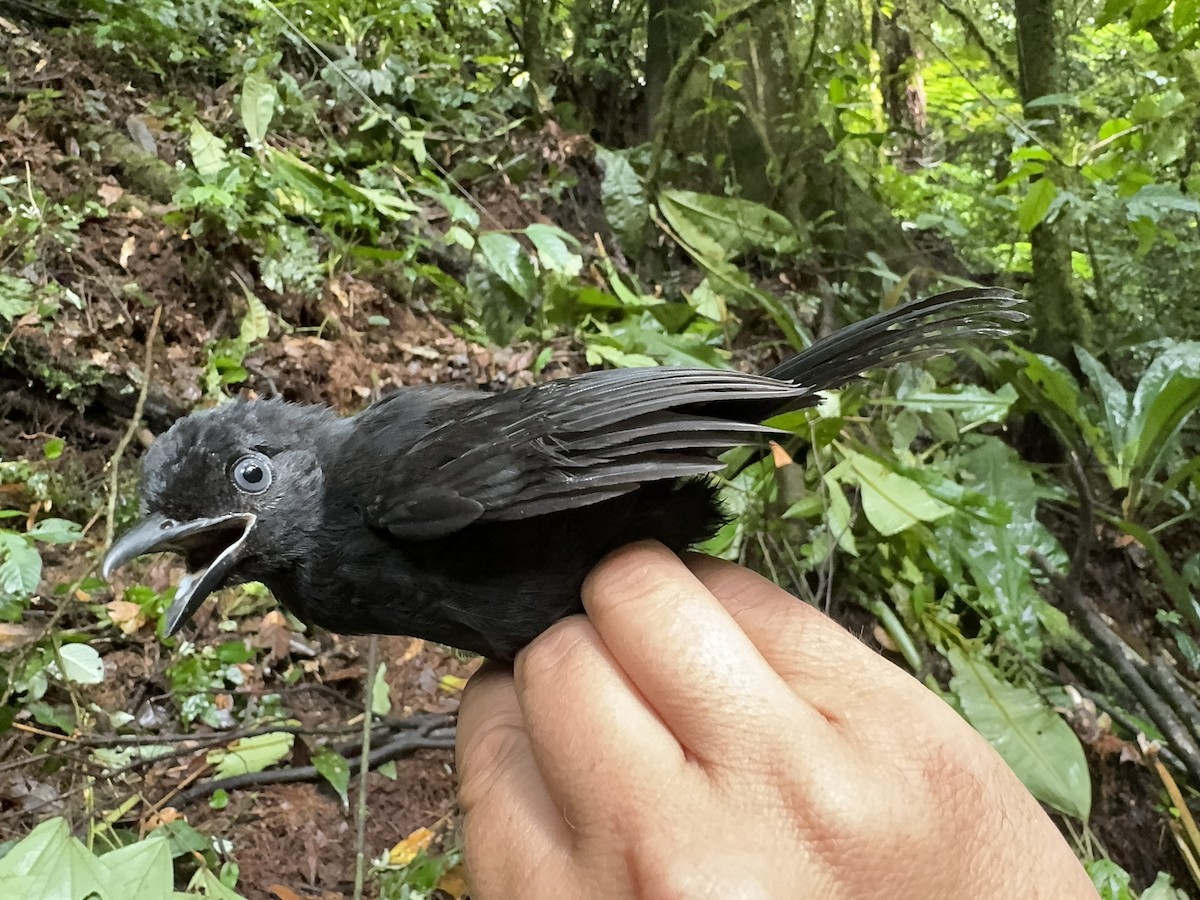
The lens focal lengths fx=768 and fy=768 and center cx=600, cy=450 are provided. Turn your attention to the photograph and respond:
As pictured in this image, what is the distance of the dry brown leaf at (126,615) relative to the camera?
8.38 feet

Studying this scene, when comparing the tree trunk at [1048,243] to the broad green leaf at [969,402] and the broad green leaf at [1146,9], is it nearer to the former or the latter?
the broad green leaf at [969,402]

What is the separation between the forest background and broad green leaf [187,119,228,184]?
0.14ft

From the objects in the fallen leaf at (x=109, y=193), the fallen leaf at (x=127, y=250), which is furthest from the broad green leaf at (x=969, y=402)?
the fallen leaf at (x=109, y=193)

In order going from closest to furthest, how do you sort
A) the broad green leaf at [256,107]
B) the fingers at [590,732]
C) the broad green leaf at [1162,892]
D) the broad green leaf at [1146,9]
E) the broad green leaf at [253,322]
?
1. the fingers at [590,732]
2. the broad green leaf at [1162,892]
3. the broad green leaf at [1146,9]
4. the broad green leaf at [253,322]
5. the broad green leaf at [256,107]

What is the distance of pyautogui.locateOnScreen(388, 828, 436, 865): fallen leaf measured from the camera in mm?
2273

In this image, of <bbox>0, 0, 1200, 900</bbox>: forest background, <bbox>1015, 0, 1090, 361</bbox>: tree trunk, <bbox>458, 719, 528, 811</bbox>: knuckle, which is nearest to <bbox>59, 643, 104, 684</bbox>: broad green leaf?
<bbox>0, 0, 1200, 900</bbox>: forest background

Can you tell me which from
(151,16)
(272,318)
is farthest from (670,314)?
(151,16)

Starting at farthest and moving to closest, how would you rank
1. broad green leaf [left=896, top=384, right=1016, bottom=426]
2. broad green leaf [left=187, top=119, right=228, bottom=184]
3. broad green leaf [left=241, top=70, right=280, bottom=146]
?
broad green leaf [left=241, top=70, right=280, bottom=146]
broad green leaf [left=187, top=119, right=228, bottom=184]
broad green leaf [left=896, top=384, right=1016, bottom=426]

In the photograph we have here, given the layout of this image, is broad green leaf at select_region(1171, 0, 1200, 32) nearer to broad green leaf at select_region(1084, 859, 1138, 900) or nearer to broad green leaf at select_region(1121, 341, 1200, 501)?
broad green leaf at select_region(1121, 341, 1200, 501)

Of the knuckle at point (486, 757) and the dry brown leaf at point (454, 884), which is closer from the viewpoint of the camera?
the knuckle at point (486, 757)

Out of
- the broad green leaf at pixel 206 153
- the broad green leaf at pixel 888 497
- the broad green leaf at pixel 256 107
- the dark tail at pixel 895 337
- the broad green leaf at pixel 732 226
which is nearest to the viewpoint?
the dark tail at pixel 895 337

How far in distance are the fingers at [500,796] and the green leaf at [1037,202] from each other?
275 cm

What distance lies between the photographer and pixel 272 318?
375 centimetres

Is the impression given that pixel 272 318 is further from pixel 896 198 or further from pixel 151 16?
pixel 896 198
